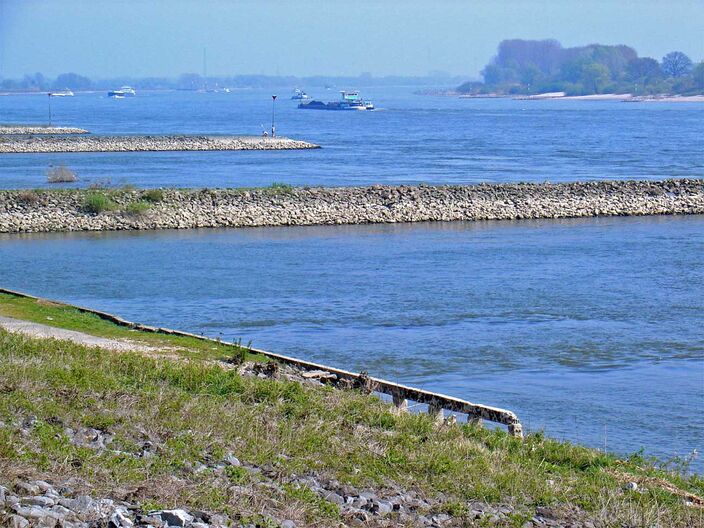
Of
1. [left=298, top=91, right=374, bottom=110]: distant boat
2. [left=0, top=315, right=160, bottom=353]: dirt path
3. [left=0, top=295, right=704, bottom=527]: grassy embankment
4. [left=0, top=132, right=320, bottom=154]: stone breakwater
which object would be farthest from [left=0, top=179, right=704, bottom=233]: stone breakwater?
[left=298, top=91, right=374, bottom=110]: distant boat

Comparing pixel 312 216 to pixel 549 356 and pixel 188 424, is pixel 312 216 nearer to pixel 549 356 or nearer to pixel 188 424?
pixel 549 356

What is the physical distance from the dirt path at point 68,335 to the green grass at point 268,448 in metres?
2.49

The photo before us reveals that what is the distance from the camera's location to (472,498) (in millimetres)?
8992

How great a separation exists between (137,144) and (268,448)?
2591 inches

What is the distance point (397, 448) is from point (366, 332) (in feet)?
34.0

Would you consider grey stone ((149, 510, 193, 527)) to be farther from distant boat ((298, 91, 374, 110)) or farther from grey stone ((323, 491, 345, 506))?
distant boat ((298, 91, 374, 110))

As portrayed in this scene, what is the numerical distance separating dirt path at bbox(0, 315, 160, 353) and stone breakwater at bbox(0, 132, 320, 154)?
183 feet

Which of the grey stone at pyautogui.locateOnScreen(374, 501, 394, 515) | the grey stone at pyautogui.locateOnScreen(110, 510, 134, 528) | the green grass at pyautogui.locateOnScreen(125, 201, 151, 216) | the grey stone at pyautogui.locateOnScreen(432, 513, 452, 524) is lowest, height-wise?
the green grass at pyautogui.locateOnScreen(125, 201, 151, 216)

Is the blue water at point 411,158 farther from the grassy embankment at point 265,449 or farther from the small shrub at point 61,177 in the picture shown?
the grassy embankment at point 265,449

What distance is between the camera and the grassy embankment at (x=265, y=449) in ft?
26.2

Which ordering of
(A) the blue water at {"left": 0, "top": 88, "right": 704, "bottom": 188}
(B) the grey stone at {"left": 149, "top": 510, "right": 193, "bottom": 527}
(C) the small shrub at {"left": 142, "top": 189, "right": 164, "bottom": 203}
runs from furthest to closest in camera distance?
(A) the blue water at {"left": 0, "top": 88, "right": 704, "bottom": 188}, (C) the small shrub at {"left": 142, "top": 189, "right": 164, "bottom": 203}, (B) the grey stone at {"left": 149, "top": 510, "right": 193, "bottom": 527}

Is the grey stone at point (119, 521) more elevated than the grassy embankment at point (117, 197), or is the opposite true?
the grey stone at point (119, 521)

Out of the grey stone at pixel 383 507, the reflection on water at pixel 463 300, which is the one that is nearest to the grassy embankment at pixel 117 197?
the reflection on water at pixel 463 300

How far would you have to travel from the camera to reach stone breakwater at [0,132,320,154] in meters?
70.7
